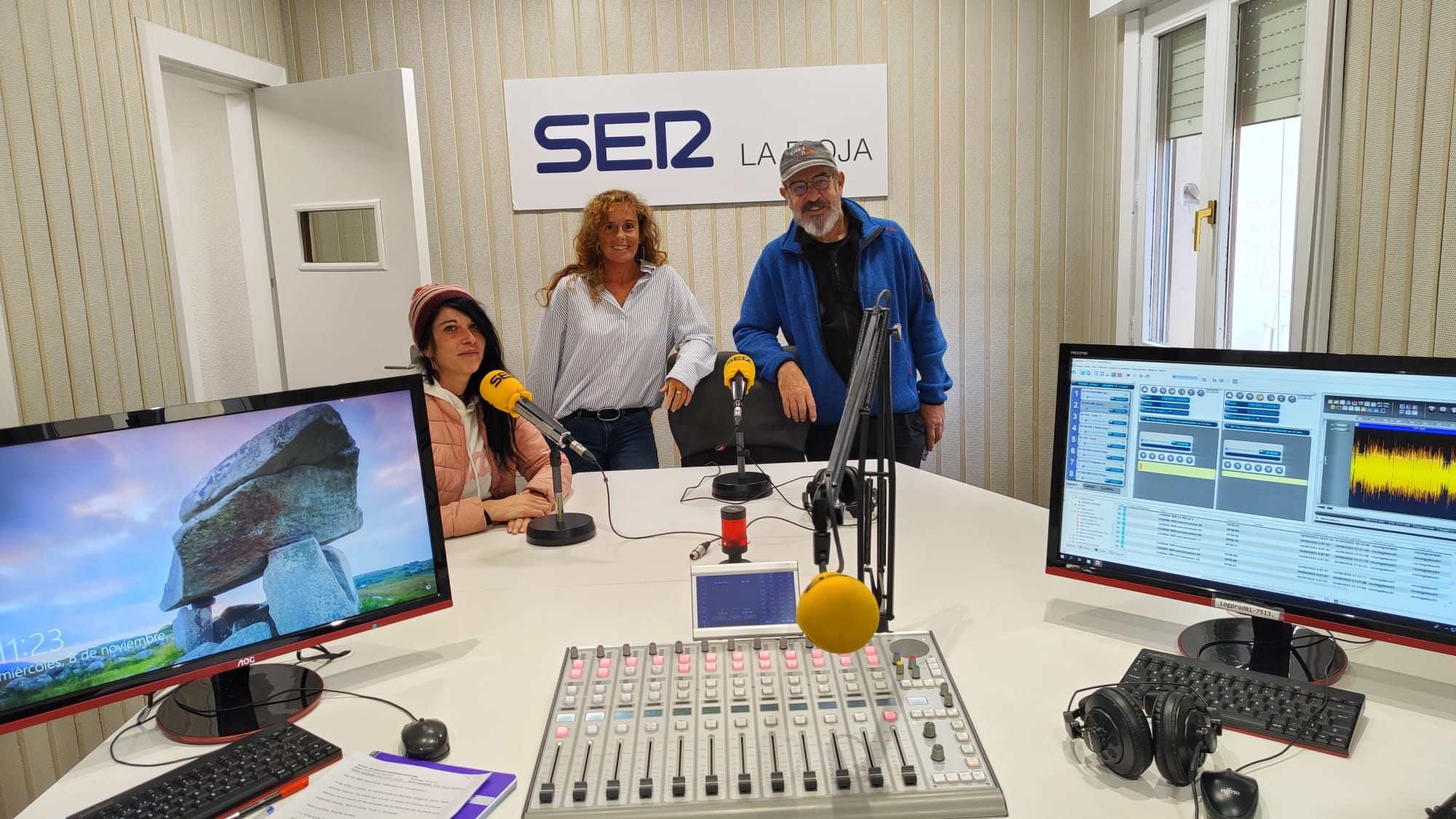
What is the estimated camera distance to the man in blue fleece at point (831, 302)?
2863mm

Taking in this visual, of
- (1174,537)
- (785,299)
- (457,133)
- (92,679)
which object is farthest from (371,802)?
(457,133)

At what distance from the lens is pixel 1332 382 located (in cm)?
118

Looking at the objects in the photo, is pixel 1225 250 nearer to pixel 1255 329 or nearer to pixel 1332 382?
pixel 1255 329

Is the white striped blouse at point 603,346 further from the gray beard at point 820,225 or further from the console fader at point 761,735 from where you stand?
the console fader at point 761,735

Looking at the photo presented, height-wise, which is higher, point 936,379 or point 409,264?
point 409,264

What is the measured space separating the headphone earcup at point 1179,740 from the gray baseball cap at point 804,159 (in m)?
2.06

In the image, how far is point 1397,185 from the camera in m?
2.26

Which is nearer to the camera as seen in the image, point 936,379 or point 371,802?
point 371,802

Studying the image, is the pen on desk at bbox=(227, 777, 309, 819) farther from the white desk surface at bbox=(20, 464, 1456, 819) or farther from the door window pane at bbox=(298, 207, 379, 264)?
the door window pane at bbox=(298, 207, 379, 264)

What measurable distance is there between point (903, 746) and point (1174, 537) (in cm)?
53

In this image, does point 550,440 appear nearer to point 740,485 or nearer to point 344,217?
point 740,485

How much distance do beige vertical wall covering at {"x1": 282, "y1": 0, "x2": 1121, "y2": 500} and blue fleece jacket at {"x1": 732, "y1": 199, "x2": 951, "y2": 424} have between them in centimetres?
107

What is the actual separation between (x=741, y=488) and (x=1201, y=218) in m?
2.10

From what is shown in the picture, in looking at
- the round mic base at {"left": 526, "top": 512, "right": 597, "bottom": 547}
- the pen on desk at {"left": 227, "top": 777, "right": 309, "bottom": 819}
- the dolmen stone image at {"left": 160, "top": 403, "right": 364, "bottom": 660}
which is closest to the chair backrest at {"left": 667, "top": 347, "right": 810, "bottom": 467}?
the round mic base at {"left": 526, "top": 512, "right": 597, "bottom": 547}
